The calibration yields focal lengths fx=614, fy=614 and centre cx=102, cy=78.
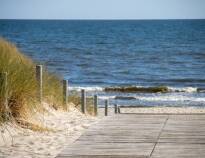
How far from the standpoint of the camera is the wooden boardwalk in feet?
23.4

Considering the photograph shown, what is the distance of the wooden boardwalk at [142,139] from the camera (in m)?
7.14

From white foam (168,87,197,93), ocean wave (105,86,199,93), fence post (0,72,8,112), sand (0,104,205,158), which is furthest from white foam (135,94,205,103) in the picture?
fence post (0,72,8,112)

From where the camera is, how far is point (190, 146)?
751cm

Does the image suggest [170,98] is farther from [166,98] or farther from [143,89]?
[143,89]

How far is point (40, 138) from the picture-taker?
8922 mm

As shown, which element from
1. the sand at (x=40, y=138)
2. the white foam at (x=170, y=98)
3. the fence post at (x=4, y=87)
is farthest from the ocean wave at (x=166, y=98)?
the fence post at (x=4, y=87)

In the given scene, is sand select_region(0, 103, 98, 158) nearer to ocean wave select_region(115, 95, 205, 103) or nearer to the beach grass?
the beach grass

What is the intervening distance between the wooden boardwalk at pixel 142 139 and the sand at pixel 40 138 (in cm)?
40

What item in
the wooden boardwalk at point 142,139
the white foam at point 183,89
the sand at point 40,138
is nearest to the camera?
the wooden boardwalk at point 142,139

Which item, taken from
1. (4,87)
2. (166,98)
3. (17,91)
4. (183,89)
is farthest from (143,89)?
(4,87)

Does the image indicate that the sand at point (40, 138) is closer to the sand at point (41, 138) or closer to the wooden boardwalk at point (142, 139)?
the sand at point (41, 138)

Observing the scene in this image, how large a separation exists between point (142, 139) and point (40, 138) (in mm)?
1689

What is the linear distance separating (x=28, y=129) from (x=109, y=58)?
4581 centimetres

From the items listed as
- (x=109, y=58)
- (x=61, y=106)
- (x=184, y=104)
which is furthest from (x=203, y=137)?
(x=109, y=58)
